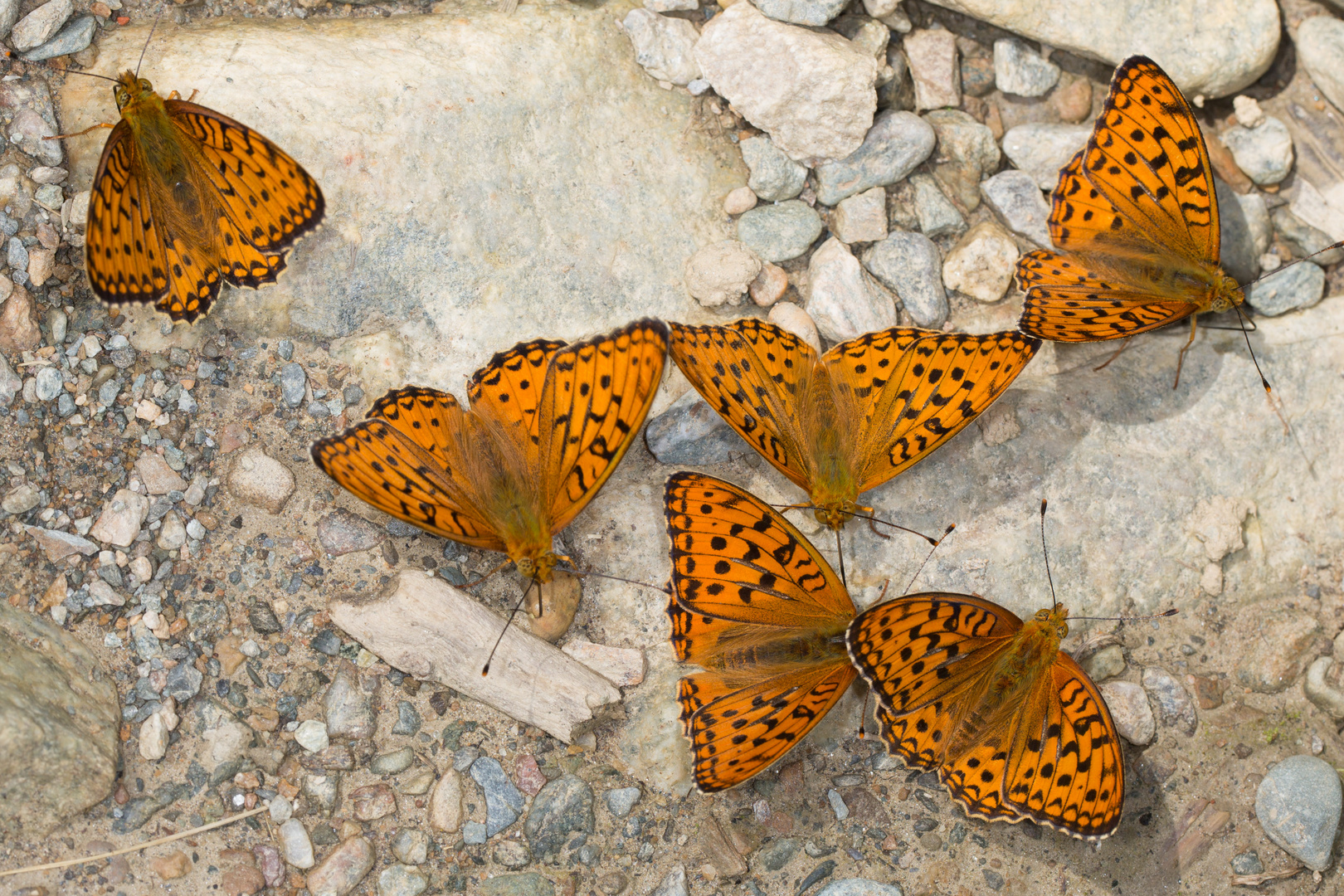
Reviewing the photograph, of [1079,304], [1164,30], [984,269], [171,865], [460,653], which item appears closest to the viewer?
[171,865]

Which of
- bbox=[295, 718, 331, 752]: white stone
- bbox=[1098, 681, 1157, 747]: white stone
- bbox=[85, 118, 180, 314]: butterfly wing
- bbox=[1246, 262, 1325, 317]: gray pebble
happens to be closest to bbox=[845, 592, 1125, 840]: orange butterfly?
bbox=[1098, 681, 1157, 747]: white stone

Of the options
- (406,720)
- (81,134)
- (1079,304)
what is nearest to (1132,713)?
(1079,304)

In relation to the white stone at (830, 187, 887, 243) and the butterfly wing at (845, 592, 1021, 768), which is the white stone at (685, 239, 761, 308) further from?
the butterfly wing at (845, 592, 1021, 768)

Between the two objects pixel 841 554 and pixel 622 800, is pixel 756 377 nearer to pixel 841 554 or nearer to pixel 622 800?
pixel 841 554

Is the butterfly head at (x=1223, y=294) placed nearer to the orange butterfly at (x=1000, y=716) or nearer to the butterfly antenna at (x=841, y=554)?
the orange butterfly at (x=1000, y=716)

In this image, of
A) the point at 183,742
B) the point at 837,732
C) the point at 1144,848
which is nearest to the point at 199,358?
the point at 183,742

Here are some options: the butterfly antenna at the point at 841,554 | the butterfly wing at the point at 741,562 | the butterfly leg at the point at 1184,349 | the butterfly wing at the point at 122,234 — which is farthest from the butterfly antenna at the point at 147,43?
the butterfly leg at the point at 1184,349
